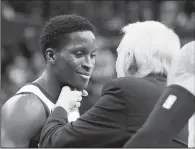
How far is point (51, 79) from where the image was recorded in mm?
2256

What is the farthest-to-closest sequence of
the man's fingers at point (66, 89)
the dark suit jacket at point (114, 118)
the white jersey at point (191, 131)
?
the man's fingers at point (66, 89) → the dark suit jacket at point (114, 118) → the white jersey at point (191, 131)

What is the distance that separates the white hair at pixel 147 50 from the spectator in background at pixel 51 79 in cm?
33

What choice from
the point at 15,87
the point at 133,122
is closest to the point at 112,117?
the point at 133,122

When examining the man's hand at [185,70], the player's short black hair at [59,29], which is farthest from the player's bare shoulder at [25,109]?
the man's hand at [185,70]

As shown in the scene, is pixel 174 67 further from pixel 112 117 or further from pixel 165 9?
pixel 165 9

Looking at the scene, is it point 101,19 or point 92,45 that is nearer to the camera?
point 92,45

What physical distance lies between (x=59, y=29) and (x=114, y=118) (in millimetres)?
724

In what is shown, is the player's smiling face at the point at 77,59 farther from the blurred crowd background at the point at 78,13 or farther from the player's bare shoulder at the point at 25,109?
the blurred crowd background at the point at 78,13

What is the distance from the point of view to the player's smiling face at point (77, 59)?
2.12 metres

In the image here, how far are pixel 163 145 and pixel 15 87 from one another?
5717 millimetres

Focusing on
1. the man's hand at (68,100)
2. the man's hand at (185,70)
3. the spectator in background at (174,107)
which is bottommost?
the man's hand at (68,100)

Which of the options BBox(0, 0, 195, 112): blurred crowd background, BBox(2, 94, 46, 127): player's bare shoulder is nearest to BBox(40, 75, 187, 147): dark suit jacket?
BBox(2, 94, 46, 127): player's bare shoulder

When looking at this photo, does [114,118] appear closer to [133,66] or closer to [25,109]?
[133,66]

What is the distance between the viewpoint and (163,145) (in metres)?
1.30
